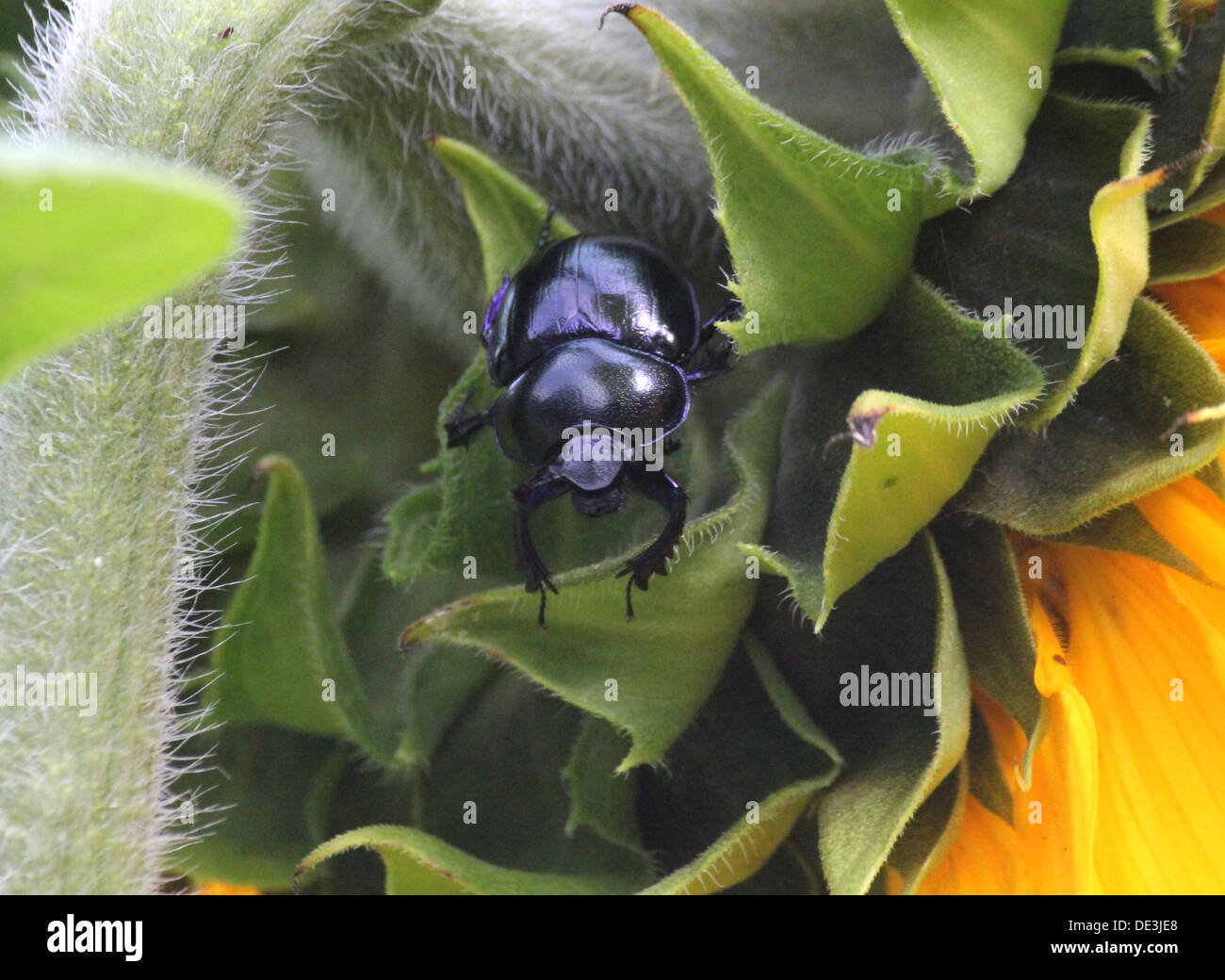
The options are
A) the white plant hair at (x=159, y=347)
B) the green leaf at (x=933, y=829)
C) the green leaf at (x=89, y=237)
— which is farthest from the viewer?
the green leaf at (x=933, y=829)

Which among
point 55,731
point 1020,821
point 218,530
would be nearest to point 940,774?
point 1020,821

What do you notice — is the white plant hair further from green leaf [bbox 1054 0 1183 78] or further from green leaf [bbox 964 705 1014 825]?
green leaf [bbox 964 705 1014 825]

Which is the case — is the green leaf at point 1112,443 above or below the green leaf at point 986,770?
above

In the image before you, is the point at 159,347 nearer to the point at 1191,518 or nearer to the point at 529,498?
the point at 529,498

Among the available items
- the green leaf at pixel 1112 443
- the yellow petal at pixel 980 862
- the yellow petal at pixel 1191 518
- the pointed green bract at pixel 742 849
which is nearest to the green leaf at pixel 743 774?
the pointed green bract at pixel 742 849

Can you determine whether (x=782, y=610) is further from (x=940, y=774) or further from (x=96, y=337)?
(x=96, y=337)

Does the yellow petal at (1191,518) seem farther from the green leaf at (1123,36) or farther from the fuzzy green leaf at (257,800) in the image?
the fuzzy green leaf at (257,800)
